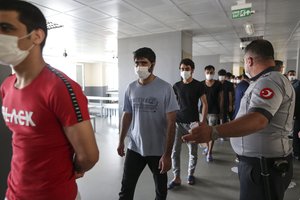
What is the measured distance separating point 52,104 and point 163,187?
134cm

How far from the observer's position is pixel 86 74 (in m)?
13.0

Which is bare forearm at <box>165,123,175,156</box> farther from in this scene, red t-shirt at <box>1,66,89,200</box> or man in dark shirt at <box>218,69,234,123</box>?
man in dark shirt at <box>218,69,234,123</box>

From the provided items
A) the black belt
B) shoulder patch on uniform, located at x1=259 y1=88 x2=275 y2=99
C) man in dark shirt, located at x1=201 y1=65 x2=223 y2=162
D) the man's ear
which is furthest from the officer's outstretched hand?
man in dark shirt, located at x1=201 y1=65 x2=223 y2=162

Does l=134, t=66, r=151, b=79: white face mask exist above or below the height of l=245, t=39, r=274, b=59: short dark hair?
below

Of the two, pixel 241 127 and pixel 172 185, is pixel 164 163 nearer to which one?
pixel 241 127

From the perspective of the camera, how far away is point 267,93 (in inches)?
47.0

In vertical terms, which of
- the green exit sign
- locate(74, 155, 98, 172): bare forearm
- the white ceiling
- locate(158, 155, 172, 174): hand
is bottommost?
locate(158, 155, 172, 174): hand

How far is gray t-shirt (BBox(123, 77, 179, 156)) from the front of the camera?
1.83 meters

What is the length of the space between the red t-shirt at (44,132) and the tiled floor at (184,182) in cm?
183

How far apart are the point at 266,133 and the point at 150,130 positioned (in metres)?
0.87

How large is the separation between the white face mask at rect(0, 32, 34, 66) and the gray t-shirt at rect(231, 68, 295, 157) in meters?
1.12

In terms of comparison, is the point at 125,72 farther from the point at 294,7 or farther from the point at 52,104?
the point at 52,104

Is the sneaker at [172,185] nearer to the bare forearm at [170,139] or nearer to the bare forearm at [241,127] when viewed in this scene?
the bare forearm at [170,139]

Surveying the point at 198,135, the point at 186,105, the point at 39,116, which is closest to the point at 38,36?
the point at 39,116
